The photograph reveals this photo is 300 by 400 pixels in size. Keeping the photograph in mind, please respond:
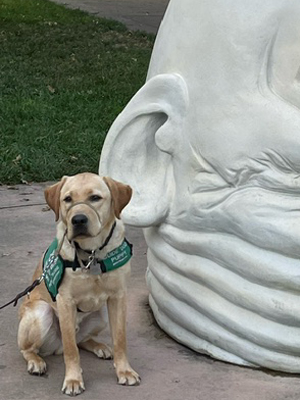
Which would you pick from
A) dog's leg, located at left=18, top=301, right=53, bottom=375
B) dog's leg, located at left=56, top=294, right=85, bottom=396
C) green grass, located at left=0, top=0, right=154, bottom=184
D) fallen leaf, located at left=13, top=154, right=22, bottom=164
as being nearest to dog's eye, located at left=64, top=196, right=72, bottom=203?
dog's leg, located at left=56, top=294, right=85, bottom=396

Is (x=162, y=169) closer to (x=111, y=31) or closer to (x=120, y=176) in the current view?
(x=120, y=176)

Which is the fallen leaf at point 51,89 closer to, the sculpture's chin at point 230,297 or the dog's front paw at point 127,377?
the sculpture's chin at point 230,297

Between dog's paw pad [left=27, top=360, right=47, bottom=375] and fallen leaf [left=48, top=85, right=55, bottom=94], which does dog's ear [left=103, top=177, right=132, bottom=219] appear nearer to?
dog's paw pad [left=27, top=360, right=47, bottom=375]

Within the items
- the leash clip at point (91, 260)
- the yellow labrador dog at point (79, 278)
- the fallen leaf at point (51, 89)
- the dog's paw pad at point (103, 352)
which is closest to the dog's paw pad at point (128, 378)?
the yellow labrador dog at point (79, 278)

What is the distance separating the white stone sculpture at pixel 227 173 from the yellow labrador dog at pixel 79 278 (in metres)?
0.47

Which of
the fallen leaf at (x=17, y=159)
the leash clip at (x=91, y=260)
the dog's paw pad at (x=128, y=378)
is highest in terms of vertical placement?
the leash clip at (x=91, y=260)

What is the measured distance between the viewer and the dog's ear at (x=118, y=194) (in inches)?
151

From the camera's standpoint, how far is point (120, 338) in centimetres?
409

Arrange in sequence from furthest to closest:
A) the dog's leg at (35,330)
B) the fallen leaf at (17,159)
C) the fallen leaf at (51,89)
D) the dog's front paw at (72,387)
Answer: the fallen leaf at (51,89)
the fallen leaf at (17,159)
the dog's leg at (35,330)
the dog's front paw at (72,387)

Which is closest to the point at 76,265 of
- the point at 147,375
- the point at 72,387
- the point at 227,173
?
the point at 72,387

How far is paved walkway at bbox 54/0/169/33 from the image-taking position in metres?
18.1

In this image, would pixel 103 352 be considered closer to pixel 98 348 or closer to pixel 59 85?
pixel 98 348

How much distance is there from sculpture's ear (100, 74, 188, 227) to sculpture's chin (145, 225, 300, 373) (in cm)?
16

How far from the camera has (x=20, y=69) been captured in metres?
12.4
